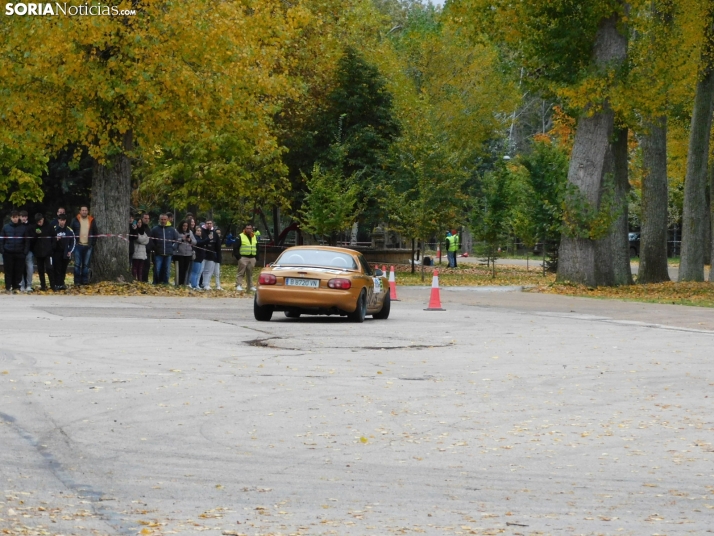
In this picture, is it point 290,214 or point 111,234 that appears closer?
point 111,234

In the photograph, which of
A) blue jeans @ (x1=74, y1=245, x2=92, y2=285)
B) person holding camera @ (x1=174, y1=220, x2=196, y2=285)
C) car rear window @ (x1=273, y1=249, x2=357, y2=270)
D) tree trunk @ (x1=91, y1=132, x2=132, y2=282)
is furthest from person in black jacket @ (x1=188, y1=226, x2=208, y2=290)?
car rear window @ (x1=273, y1=249, x2=357, y2=270)

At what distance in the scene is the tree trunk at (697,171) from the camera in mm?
40219

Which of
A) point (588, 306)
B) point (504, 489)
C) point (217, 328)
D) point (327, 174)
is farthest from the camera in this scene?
point (327, 174)

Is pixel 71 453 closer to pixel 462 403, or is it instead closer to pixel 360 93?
pixel 462 403

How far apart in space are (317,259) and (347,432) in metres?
12.8

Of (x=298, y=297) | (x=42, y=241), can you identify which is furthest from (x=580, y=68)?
(x=298, y=297)

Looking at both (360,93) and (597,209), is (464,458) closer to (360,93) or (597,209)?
(597,209)

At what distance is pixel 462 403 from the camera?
1261 cm

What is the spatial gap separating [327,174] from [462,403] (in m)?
37.8

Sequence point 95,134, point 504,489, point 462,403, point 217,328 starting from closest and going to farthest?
point 504,489
point 462,403
point 217,328
point 95,134

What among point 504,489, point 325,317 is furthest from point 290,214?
point 504,489

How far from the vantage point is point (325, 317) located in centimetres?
2484

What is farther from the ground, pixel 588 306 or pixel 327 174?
pixel 327 174

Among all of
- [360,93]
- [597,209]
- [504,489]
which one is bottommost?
[504,489]
